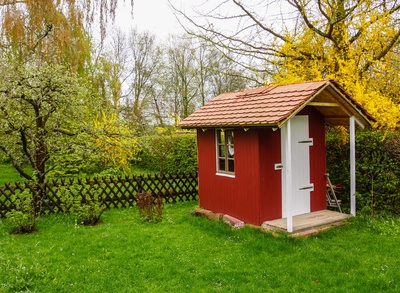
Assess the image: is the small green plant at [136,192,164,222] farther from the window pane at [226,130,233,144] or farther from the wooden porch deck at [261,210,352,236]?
the wooden porch deck at [261,210,352,236]

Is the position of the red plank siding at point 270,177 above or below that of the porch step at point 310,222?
above

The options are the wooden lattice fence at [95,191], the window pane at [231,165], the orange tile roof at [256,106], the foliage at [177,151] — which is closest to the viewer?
the orange tile roof at [256,106]

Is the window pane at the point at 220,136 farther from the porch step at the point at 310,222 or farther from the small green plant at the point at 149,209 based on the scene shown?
the porch step at the point at 310,222

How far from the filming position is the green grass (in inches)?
206

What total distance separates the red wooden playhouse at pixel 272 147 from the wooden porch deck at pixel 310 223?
20 centimetres

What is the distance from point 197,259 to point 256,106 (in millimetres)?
3626

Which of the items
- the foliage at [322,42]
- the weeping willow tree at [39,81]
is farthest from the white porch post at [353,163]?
the weeping willow tree at [39,81]

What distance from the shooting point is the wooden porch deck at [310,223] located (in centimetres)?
734

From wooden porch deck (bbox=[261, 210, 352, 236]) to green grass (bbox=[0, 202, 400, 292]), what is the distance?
0.25 m

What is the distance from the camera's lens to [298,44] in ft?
33.3

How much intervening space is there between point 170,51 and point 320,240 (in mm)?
23189

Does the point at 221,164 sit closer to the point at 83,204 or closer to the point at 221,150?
the point at 221,150

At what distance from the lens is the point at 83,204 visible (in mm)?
8914

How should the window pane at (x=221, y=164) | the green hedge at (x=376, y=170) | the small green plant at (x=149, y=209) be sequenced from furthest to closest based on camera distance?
the window pane at (x=221, y=164), the small green plant at (x=149, y=209), the green hedge at (x=376, y=170)
